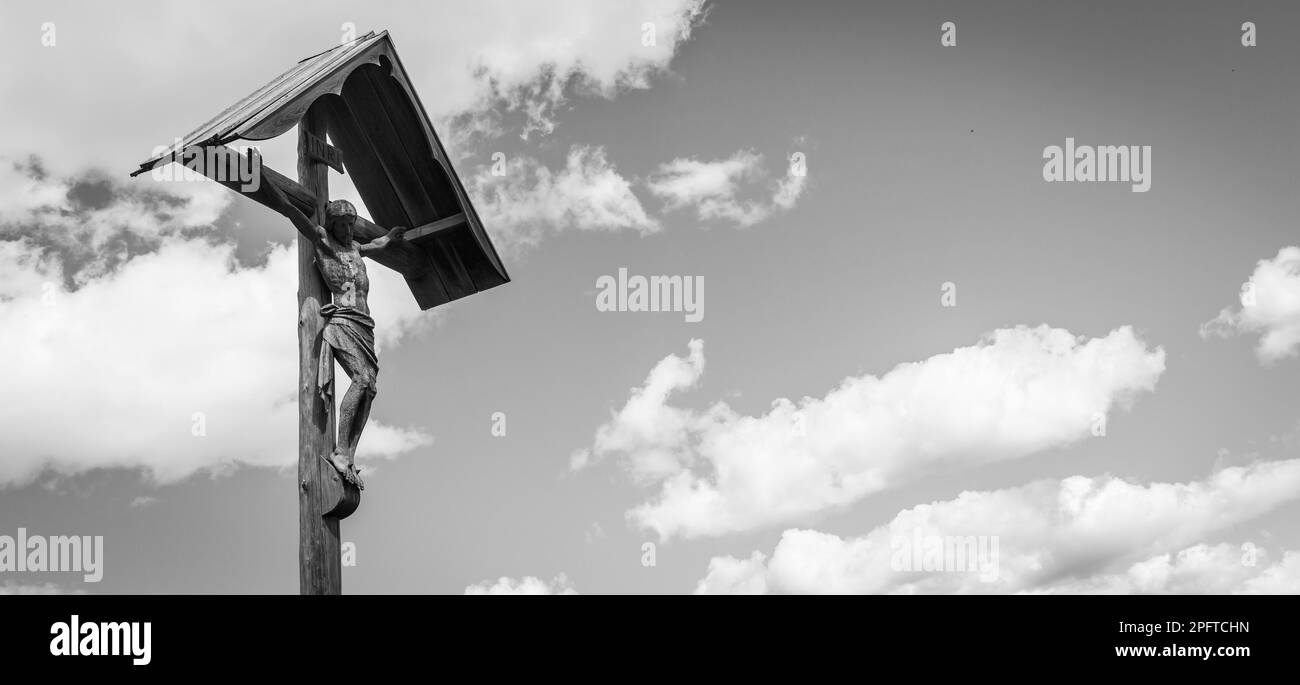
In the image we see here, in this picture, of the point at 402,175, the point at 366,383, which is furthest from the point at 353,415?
the point at 402,175

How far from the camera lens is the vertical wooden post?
7406mm

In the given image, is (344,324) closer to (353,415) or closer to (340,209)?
(353,415)

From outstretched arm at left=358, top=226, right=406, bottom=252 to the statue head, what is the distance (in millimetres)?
287

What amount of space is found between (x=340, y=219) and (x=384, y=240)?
64 cm

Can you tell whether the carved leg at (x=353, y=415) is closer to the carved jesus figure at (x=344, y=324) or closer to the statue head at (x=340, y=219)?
the carved jesus figure at (x=344, y=324)

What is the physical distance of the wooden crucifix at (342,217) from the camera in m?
7.43

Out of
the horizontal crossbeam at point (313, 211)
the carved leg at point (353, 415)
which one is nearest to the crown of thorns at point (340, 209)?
the horizontal crossbeam at point (313, 211)

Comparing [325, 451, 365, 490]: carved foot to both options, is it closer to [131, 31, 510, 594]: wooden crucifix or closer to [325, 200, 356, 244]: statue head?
[131, 31, 510, 594]: wooden crucifix

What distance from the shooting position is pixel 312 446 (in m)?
7.63

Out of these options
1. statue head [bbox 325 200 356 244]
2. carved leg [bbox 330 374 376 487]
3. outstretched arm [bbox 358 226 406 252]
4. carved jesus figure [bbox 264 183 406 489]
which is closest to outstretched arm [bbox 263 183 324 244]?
carved jesus figure [bbox 264 183 406 489]

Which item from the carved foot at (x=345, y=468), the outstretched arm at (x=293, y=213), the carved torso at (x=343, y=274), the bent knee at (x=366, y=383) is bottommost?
the carved foot at (x=345, y=468)
